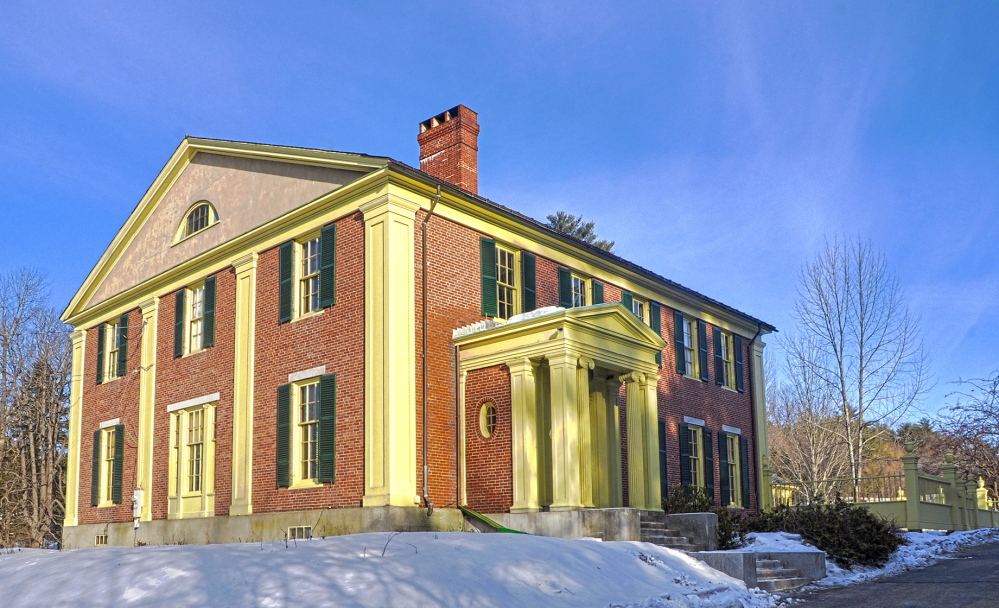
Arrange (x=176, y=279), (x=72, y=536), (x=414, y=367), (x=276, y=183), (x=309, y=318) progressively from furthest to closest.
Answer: (x=72, y=536) → (x=176, y=279) → (x=276, y=183) → (x=309, y=318) → (x=414, y=367)

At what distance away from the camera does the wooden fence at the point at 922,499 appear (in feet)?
80.4

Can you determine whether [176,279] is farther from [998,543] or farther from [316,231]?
[998,543]

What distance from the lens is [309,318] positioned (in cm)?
1783

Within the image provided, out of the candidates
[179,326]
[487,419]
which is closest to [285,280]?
[179,326]

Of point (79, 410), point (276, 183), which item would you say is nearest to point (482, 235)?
point (276, 183)

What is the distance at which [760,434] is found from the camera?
27656 millimetres

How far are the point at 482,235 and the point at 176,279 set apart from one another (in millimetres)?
8479

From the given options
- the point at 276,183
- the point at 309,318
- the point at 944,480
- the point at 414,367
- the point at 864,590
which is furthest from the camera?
the point at 944,480

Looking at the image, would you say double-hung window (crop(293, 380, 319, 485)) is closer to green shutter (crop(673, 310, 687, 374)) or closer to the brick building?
the brick building

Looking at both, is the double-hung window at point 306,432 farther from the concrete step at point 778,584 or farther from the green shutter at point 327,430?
the concrete step at point 778,584

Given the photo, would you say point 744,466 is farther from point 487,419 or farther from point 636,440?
point 487,419

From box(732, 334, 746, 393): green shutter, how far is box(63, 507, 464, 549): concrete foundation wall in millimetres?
13531

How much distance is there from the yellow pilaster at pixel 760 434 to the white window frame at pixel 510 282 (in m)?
12.0

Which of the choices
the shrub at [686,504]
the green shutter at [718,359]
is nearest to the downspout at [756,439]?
the green shutter at [718,359]
